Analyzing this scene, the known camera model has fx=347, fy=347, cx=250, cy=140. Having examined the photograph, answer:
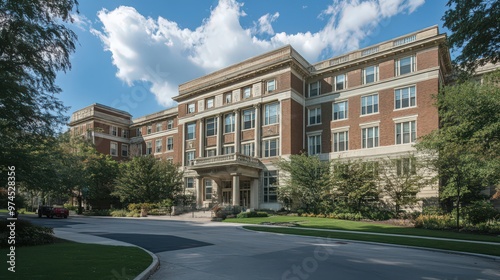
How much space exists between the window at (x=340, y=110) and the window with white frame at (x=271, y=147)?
708 cm

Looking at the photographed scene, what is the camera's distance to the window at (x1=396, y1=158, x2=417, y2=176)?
29.6 m

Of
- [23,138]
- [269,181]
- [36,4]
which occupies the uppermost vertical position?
[36,4]

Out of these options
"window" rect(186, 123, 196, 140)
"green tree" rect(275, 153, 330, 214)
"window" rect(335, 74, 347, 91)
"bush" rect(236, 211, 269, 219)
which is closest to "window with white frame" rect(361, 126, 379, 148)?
"green tree" rect(275, 153, 330, 214)

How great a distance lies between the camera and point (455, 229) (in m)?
23.5

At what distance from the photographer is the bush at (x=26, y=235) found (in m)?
13.7

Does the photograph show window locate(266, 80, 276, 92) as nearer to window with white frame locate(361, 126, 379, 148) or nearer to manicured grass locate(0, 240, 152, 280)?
window with white frame locate(361, 126, 379, 148)

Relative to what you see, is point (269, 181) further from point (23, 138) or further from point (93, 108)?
point (93, 108)

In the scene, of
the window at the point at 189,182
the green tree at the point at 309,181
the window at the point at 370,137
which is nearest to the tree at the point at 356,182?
the green tree at the point at 309,181

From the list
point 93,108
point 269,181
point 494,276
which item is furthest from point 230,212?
point 93,108

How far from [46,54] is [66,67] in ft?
2.89

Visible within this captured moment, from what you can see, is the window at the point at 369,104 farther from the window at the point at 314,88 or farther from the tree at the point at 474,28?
the tree at the point at 474,28

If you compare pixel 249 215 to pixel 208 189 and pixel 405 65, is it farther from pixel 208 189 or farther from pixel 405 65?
pixel 405 65

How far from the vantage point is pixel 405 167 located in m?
30.2

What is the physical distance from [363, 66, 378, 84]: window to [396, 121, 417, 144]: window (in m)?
5.64
